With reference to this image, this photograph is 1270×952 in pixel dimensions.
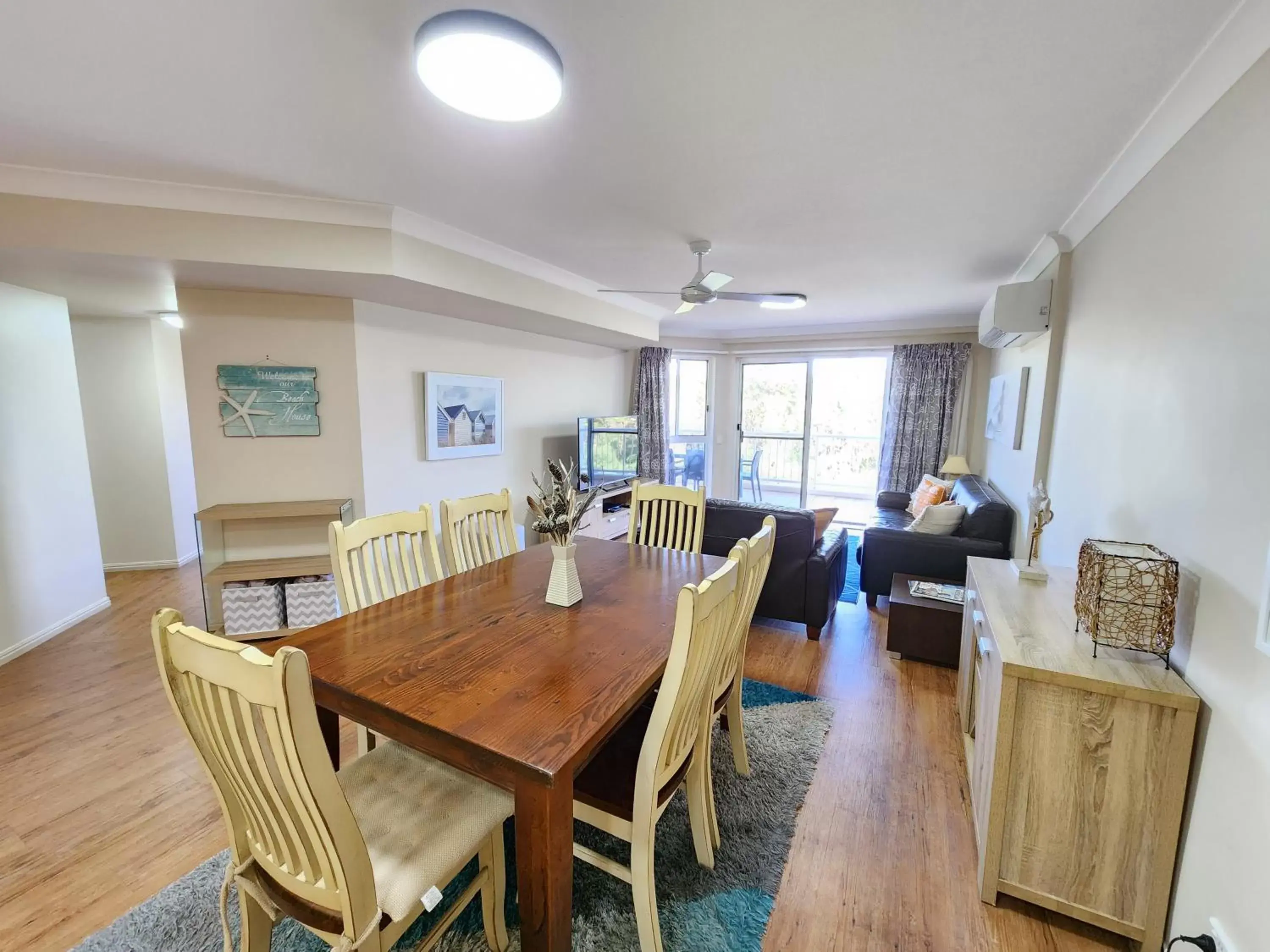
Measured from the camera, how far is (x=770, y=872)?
164cm

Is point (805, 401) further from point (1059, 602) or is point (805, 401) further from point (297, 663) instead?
point (297, 663)

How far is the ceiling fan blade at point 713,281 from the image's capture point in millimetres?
2938

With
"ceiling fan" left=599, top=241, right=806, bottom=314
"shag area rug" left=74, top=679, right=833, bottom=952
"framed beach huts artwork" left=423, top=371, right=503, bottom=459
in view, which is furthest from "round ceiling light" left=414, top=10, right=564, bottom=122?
"framed beach huts artwork" left=423, top=371, right=503, bottom=459

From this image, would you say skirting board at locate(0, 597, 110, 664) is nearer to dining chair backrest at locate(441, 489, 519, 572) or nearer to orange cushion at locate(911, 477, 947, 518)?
dining chair backrest at locate(441, 489, 519, 572)

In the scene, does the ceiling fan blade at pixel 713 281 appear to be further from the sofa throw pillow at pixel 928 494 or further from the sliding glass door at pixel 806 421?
the sliding glass door at pixel 806 421

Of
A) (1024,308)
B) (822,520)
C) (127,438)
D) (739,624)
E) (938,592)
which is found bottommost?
(938,592)

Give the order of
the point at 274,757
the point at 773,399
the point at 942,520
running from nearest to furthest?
the point at 274,757
the point at 942,520
the point at 773,399

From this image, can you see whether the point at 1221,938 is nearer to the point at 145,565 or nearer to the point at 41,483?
the point at 41,483

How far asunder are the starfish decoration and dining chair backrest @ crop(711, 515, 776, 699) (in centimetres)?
308

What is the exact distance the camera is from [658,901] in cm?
156

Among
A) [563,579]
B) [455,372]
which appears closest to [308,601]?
[455,372]

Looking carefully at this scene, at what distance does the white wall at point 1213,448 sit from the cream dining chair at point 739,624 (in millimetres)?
1060

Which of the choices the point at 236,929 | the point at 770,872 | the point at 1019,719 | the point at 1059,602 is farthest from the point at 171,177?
the point at 1059,602

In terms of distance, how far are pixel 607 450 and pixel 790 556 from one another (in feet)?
8.57
